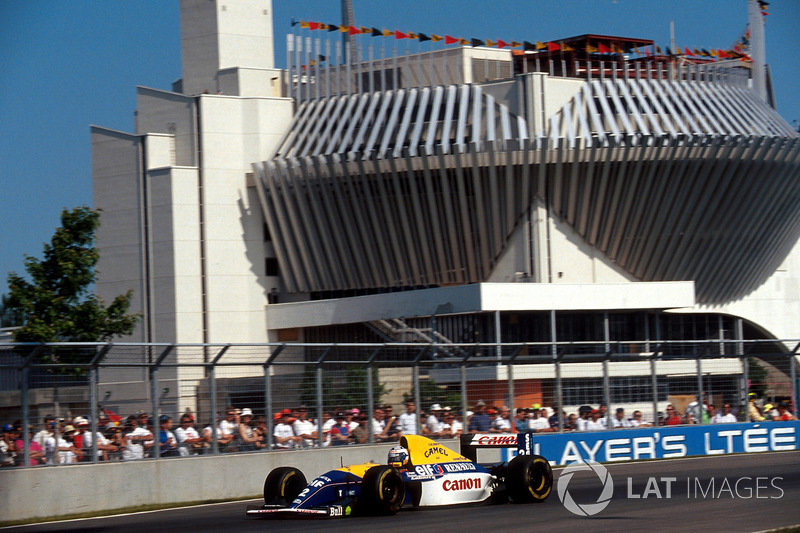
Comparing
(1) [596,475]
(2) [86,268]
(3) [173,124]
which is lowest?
(1) [596,475]

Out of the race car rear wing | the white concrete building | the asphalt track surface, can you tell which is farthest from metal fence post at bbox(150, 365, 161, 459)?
the white concrete building

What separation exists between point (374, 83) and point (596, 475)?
29452 millimetres

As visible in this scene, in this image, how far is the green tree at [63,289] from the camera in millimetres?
37531

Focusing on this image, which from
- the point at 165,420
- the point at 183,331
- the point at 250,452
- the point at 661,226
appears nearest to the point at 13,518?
the point at 165,420

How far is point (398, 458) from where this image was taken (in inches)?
608

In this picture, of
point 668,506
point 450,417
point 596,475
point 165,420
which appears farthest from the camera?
point 450,417

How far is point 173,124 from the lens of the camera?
4881 centimetres

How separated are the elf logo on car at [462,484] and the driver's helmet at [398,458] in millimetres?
689

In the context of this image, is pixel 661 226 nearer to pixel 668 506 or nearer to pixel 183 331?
pixel 183 331

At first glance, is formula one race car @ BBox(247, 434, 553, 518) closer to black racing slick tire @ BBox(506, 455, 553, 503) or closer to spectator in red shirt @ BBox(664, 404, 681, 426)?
black racing slick tire @ BBox(506, 455, 553, 503)

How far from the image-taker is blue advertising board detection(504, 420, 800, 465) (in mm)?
23391

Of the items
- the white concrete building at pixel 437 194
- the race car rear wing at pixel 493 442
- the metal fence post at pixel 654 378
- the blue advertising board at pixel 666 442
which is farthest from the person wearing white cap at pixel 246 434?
the white concrete building at pixel 437 194

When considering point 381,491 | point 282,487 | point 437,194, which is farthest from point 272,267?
point 381,491

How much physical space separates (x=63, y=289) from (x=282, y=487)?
80.3 ft
